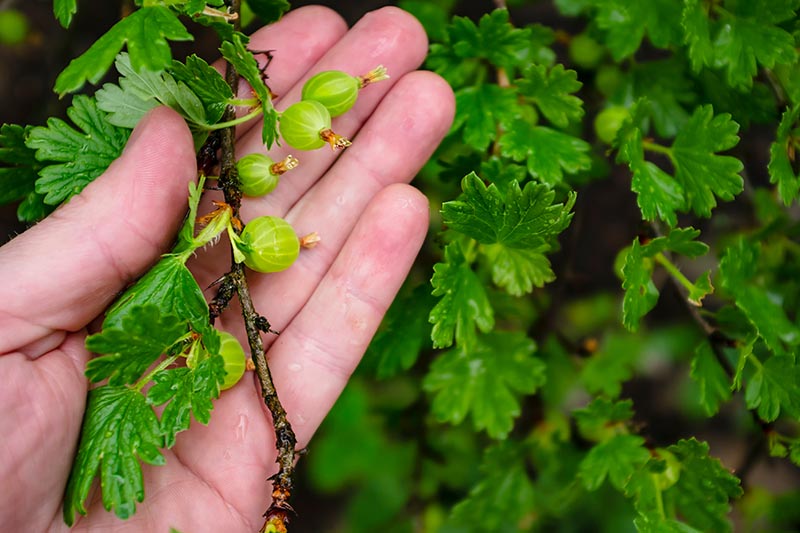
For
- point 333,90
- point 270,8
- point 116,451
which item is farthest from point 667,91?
point 116,451

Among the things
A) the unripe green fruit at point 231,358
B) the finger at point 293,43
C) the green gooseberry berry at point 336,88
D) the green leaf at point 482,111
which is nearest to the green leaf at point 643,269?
the green leaf at point 482,111

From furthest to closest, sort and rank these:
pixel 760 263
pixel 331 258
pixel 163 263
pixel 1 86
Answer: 1. pixel 1 86
2. pixel 760 263
3. pixel 331 258
4. pixel 163 263

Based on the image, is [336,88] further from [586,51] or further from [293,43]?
[586,51]

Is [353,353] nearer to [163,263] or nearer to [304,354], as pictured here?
[304,354]

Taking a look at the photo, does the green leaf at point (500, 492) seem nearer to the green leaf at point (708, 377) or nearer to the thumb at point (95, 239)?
the green leaf at point (708, 377)

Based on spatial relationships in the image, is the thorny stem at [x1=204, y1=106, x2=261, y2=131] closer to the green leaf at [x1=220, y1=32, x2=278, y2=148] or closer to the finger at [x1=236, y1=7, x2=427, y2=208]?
the green leaf at [x1=220, y1=32, x2=278, y2=148]

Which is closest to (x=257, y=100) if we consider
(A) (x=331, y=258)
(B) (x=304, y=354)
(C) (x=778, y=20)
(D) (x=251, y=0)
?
(D) (x=251, y=0)

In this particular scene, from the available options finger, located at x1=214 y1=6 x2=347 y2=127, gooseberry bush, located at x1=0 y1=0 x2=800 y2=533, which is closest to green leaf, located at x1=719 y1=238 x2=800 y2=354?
gooseberry bush, located at x1=0 y1=0 x2=800 y2=533
